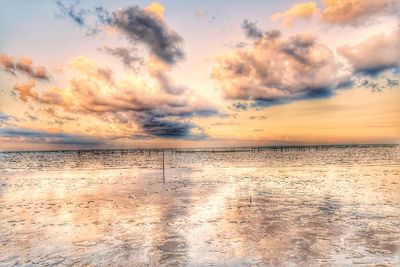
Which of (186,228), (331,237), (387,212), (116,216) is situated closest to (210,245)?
(186,228)

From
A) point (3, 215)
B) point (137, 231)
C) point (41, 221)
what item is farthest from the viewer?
point (3, 215)

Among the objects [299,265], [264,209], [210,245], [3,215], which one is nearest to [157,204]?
[264,209]

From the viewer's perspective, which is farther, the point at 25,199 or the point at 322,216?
the point at 25,199

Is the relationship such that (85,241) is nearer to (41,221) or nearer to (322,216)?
(41,221)

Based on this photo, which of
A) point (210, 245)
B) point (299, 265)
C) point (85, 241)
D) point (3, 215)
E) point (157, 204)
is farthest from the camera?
point (157, 204)

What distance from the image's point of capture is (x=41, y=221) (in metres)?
17.5

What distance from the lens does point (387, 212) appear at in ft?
60.2

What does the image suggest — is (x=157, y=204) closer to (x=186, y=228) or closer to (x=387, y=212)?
(x=186, y=228)

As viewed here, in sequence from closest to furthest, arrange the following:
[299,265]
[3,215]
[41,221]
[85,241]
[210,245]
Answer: [299,265]
[210,245]
[85,241]
[41,221]
[3,215]

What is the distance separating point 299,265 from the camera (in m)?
10.3

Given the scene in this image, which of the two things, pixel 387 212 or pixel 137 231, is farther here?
pixel 387 212

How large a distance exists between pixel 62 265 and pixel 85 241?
2.69 m

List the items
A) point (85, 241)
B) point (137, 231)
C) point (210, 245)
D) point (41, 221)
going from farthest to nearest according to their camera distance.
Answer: point (41, 221), point (137, 231), point (85, 241), point (210, 245)

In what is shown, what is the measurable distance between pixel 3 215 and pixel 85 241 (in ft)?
28.9
